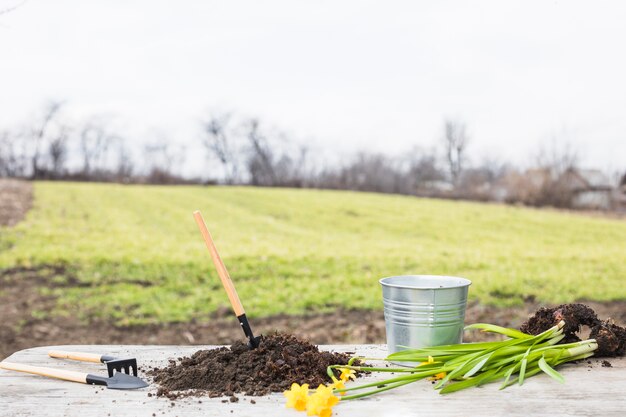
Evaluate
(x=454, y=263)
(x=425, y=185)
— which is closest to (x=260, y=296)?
(x=454, y=263)

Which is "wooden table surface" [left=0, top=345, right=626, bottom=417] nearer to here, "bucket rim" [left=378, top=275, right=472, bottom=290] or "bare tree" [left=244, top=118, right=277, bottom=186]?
"bucket rim" [left=378, top=275, right=472, bottom=290]

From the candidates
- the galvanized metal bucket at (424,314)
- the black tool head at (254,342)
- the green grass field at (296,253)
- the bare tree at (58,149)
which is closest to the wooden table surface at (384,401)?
the galvanized metal bucket at (424,314)

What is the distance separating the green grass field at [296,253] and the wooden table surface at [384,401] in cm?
565

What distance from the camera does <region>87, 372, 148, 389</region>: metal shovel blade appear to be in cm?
187

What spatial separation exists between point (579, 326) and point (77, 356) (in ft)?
5.97

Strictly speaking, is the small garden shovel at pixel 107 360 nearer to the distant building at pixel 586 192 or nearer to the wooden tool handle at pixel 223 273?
the wooden tool handle at pixel 223 273

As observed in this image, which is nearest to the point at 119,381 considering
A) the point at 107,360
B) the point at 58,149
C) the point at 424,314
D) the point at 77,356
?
the point at 107,360

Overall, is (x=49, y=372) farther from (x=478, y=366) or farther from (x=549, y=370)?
(x=549, y=370)

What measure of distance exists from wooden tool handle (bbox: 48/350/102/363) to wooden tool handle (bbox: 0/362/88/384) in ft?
0.53

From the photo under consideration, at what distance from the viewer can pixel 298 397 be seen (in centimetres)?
167

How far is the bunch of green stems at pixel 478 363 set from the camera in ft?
5.92

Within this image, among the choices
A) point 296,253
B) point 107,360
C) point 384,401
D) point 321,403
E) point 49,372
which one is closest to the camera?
point 321,403

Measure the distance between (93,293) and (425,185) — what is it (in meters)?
27.6

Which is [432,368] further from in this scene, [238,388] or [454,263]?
[454,263]
